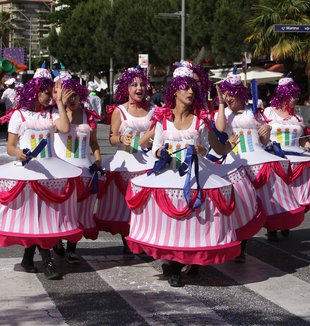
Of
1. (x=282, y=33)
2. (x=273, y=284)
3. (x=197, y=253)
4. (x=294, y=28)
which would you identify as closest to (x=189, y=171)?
(x=197, y=253)

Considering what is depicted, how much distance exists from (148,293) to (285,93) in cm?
354

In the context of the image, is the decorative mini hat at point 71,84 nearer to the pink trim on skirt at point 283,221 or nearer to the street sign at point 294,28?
the pink trim on skirt at point 283,221

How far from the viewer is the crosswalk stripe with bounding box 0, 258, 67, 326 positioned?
5.84m

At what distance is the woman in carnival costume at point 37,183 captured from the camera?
22.9 feet

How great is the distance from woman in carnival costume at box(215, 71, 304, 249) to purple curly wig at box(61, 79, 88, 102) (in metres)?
1.36

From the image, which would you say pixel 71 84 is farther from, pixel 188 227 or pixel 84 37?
pixel 84 37

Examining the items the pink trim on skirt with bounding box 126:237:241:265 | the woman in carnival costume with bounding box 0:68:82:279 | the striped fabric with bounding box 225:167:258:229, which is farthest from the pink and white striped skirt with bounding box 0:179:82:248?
the striped fabric with bounding box 225:167:258:229

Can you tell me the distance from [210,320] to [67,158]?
8.17 feet

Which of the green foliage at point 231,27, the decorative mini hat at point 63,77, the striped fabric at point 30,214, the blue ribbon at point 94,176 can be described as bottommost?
the striped fabric at point 30,214

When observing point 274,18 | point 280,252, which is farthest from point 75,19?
point 280,252

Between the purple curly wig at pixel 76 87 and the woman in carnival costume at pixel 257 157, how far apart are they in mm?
1362

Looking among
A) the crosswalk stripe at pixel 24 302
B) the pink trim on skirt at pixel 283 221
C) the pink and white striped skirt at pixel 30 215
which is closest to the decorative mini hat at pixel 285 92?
the pink trim on skirt at pixel 283 221

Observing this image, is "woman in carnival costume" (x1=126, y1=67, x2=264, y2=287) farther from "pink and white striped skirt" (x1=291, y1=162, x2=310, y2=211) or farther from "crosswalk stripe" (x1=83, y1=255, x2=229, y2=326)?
"pink and white striped skirt" (x1=291, y1=162, x2=310, y2=211)

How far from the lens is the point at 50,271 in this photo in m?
7.12
